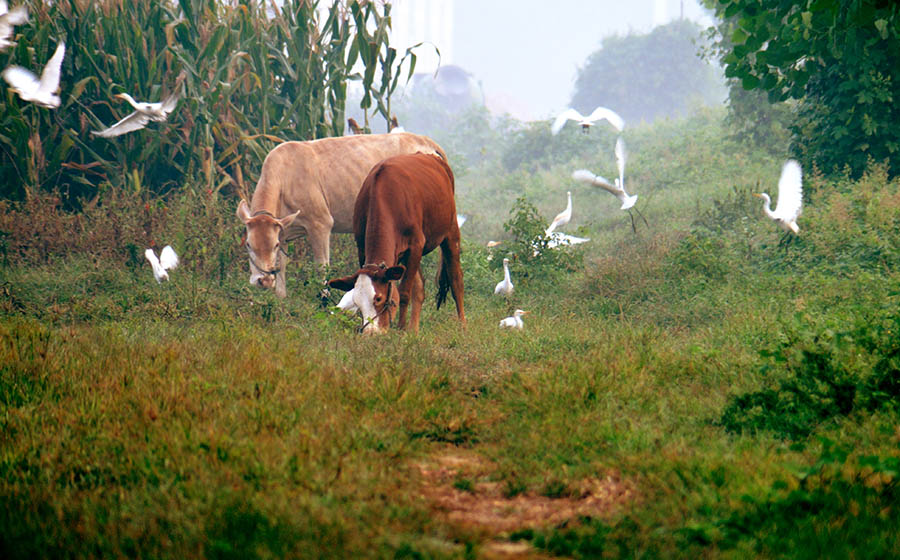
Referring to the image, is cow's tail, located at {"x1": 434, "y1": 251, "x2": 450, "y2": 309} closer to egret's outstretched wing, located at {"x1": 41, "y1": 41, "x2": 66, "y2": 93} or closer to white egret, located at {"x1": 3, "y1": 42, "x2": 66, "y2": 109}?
white egret, located at {"x1": 3, "y1": 42, "x2": 66, "y2": 109}

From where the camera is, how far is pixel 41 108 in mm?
10266

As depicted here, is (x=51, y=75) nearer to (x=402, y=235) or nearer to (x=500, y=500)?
(x=402, y=235)

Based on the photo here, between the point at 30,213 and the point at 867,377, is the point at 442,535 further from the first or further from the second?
the point at 30,213

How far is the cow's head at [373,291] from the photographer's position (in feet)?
22.4

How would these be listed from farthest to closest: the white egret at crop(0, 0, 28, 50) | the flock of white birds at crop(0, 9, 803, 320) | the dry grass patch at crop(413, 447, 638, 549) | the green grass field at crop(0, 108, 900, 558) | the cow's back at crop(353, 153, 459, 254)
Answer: the flock of white birds at crop(0, 9, 803, 320), the white egret at crop(0, 0, 28, 50), the cow's back at crop(353, 153, 459, 254), the dry grass patch at crop(413, 447, 638, 549), the green grass field at crop(0, 108, 900, 558)

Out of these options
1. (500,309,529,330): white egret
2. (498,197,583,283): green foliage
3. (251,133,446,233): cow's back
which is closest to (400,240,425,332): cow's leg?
(500,309,529,330): white egret

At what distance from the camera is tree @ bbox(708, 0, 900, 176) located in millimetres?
8211

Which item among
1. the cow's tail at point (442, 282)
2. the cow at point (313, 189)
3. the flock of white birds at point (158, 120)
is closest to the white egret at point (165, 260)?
the flock of white birds at point (158, 120)

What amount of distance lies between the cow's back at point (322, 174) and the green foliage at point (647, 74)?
37.4 m

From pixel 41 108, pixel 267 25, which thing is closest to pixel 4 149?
pixel 41 108

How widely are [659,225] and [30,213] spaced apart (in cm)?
1053

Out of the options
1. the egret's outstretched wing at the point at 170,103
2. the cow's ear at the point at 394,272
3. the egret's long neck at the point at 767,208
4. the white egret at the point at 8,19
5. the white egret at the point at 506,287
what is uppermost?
the white egret at the point at 8,19

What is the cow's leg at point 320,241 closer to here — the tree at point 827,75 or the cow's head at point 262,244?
the cow's head at point 262,244

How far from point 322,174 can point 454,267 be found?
2353 millimetres
